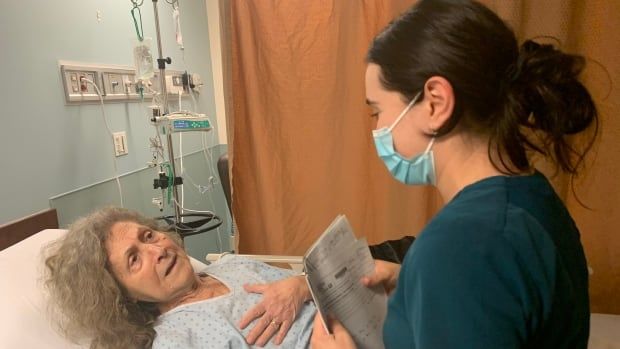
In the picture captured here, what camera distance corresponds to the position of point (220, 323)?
1.11 m

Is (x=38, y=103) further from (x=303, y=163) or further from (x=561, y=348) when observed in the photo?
(x=561, y=348)

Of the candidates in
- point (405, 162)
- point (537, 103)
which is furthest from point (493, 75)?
point (405, 162)

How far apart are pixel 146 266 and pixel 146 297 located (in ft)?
0.28

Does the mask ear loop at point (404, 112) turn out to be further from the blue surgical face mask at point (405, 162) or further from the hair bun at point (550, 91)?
the hair bun at point (550, 91)

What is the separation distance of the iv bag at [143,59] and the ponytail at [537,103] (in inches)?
64.6

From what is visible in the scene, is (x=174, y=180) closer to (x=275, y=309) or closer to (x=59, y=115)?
(x=59, y=115)

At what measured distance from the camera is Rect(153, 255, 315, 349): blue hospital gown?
3.53 feet

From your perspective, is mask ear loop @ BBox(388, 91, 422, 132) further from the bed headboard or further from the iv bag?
the iv bag

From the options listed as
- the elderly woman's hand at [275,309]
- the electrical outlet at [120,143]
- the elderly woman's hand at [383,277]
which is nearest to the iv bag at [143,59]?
the electrical outlet at [120,143]

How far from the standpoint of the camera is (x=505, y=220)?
54 cm

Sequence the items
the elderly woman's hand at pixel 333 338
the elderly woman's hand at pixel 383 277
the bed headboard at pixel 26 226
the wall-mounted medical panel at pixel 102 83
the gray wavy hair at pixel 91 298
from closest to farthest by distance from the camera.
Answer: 1. the elderly woman's hand at pixel 333 338
2. the elderly woman's hand at pixel 383 277
3. the gray wavy hair at pixel 91 298
4. the bed headboard at pixel 26 226
5. the wall-mounted medical panel at pixel 102 83

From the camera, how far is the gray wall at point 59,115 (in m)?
1.37

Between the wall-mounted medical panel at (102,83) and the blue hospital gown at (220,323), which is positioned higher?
the wall-mounted medical panel at (102,83)

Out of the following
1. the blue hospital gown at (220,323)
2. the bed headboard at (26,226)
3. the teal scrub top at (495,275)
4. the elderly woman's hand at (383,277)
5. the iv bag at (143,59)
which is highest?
the iv bag at (143,59)
